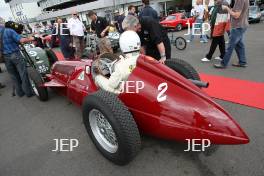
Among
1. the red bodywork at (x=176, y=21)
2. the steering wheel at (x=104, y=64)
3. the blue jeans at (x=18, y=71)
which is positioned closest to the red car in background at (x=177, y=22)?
the red bodywork at (x=176, y=21)

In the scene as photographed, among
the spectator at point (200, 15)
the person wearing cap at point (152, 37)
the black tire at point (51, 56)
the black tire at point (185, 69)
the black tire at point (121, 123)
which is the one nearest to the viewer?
the black tire at point (121, 123)

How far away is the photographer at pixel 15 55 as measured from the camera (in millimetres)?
4504

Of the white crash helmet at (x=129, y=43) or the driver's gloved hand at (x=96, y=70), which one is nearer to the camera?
the white crash helmet at (x=129, y=43)

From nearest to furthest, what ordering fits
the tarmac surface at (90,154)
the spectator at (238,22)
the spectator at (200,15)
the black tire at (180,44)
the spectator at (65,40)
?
the tarmac surface at (90,154) < the spectator at (238,22) < the spectator at (65,40) < the black tire at (180,44) < the spectator at (200,15)

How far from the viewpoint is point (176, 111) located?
2158 millimetres

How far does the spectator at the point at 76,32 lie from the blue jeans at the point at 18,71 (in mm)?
3172

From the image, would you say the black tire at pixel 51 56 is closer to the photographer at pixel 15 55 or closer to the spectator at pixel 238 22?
the photographer at pixel 15 55

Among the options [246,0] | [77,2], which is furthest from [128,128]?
[77,2]

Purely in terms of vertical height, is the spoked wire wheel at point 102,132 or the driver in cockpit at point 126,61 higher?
the driver in cockpit at point 126,61

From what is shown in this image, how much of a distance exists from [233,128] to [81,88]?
6.92 ft

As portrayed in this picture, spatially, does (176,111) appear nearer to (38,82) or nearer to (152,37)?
(152,37)

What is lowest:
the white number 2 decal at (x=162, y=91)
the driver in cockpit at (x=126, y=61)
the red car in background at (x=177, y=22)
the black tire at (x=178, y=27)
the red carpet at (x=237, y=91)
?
the red carpet at (x=237, y=91)

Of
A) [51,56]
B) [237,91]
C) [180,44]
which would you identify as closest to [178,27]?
[180,44]

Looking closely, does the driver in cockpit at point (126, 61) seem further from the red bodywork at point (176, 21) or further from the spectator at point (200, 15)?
the red bodywork at point (176, 21)
